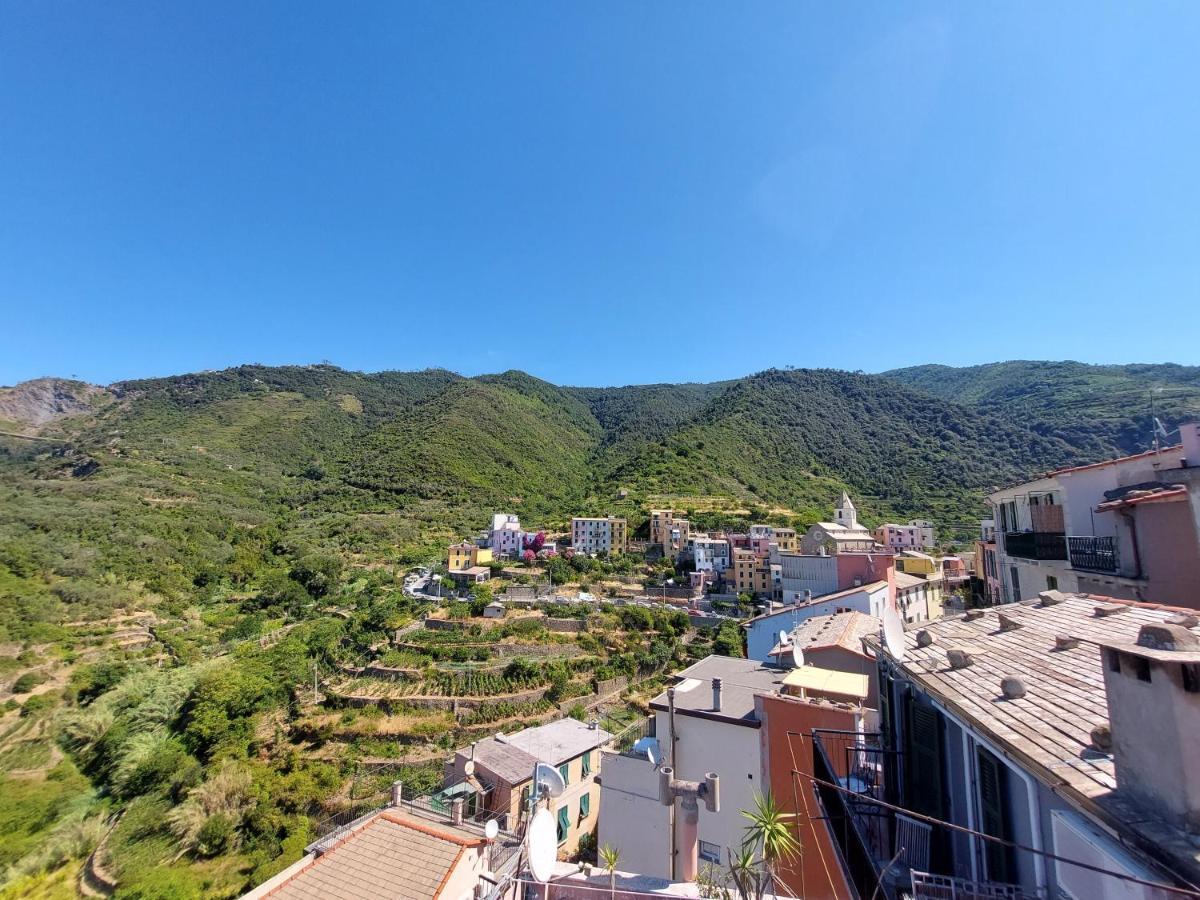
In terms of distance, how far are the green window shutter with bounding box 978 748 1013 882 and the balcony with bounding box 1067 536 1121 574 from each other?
7008mm

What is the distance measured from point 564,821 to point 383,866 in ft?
31.3

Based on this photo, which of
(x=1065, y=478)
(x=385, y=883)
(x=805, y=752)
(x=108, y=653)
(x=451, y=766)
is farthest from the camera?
(x=108, y=653)

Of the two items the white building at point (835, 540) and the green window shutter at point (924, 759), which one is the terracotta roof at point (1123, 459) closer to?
the green window shutter at point (924, 759)

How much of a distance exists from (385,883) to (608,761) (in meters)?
4.62

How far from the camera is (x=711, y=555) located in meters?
45.0

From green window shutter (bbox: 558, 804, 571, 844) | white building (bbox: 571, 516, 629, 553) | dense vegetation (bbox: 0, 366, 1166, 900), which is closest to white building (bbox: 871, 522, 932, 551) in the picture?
dense vegetation (bbox: 0, 366, 1166, 900)

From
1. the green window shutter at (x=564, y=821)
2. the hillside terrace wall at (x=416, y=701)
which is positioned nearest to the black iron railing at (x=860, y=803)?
the green window shutter at (x=564, y=821)

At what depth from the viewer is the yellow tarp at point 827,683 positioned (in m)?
7.10

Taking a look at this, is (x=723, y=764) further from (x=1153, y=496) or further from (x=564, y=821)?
(x=564, y=821)

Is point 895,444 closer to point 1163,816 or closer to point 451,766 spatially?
point 451,766

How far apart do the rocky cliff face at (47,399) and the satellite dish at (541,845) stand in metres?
157

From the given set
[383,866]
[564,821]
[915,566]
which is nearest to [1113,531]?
[383,866]

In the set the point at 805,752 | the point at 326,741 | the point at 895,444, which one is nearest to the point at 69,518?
the point at 326,741

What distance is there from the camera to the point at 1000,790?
12.5 ft
